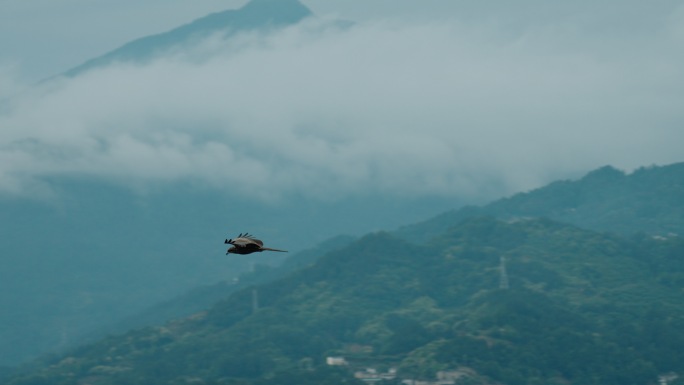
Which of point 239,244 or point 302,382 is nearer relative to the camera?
point 239,244

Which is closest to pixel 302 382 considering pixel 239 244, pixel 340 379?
pixel 340 379

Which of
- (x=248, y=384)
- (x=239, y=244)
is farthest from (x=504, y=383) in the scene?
(x=239, y=244)

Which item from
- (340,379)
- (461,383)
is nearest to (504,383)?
(461,383)

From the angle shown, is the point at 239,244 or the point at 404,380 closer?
the point at 239,244

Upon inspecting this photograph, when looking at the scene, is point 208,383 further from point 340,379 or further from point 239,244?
point 239,244

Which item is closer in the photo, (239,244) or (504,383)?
(239,244)

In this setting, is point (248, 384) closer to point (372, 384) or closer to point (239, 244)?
point (372, 384)

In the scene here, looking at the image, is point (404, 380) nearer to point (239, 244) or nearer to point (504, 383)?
point (504, 383)
